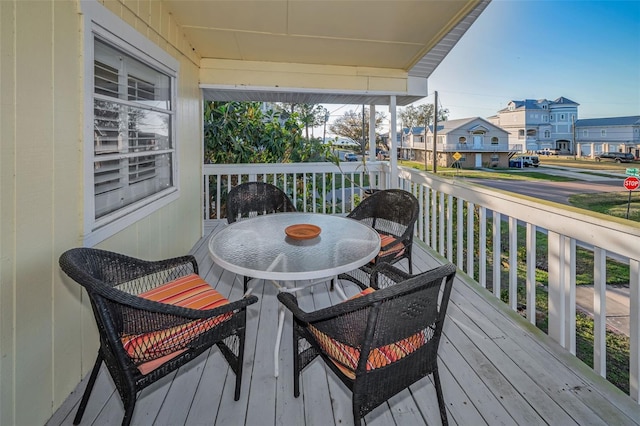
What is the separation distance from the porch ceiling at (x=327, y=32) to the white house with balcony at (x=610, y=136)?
5.16 ft

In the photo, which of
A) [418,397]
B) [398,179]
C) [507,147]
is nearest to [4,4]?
[418,397]

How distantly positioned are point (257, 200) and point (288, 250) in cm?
176

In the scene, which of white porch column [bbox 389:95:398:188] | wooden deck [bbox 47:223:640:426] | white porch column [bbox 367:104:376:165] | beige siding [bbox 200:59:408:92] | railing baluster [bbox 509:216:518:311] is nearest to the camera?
wooden deck [bbox 47:223:640:426]

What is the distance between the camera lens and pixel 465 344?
85.6 inches

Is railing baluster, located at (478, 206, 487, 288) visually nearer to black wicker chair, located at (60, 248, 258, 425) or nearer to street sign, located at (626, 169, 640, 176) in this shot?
street sign, located at (626, 169, 640, 176)

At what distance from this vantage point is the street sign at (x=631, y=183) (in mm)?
1330

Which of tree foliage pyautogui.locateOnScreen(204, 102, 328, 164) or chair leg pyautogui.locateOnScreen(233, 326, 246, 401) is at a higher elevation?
tree foliage pyautogui.locateOnScreen(204, 102, 328, 164)

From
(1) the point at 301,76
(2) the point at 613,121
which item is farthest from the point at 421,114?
(2) the point at 613,121

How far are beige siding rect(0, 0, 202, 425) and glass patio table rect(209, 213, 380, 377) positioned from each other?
0.75 meters

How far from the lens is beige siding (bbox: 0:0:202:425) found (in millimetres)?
1308

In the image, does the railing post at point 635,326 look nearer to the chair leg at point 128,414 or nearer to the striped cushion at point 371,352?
the striped cushion at point 371,352

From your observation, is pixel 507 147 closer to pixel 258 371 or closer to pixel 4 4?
pixel 258 371

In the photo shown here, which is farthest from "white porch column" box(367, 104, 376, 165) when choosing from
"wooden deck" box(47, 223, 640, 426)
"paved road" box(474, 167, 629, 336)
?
"wooden deck" box(47, 223, 640, 426)

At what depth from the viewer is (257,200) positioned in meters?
3.68
